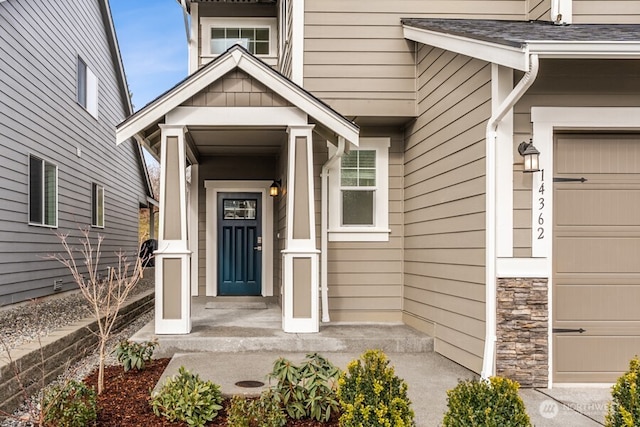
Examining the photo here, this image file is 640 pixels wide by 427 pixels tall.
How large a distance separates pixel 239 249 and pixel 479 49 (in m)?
5.43

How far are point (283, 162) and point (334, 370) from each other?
167 inches

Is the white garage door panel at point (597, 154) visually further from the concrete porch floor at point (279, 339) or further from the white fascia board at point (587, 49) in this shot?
the concrete porch floor at point (279, 339)

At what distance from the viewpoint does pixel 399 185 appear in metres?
6.58

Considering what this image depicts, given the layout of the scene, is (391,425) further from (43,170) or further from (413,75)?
(43,170)

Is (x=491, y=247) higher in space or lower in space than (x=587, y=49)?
lower

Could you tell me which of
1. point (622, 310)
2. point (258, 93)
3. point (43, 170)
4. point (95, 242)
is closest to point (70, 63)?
point (43, 170)

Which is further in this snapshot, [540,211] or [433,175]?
[433,175]

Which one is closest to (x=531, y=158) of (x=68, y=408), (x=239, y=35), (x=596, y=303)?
(x=596, y=303)

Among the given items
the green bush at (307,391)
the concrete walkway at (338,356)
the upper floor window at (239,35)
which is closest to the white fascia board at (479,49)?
the concrete walkway at (338,356)

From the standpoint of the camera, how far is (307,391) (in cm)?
338

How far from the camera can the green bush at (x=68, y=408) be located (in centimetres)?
314

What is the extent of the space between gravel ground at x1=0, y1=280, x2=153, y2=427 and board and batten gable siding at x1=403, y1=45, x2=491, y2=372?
340 cm

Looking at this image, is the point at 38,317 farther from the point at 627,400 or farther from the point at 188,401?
the point at 627,400

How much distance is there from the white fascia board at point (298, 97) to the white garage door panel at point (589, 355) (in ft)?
9.35
